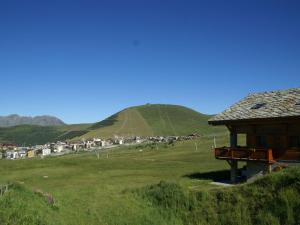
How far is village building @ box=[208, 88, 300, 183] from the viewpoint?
28891 millimetres

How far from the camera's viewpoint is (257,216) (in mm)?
15547

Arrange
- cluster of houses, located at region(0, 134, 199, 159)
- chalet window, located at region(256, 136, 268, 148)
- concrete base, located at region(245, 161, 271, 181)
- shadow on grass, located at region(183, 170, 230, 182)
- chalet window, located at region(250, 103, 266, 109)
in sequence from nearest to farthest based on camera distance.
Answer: concrete base, located at region(245, 161, 271, 181) < chalet window, located at region(256, 136, 268, 148) < chalet window, located at region(250, 103, 266, 109) < shadow on grass, located at region(183, 170, 230, 182) < cluster of houses, located at region(0, 134, 199, 159)

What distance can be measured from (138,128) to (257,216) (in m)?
184

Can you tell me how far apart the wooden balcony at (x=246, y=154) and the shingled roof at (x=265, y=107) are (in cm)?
234

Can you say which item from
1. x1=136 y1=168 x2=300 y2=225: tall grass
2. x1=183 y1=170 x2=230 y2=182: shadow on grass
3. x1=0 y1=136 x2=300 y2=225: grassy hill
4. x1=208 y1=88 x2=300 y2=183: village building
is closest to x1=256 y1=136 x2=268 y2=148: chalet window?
x1=208 y1=88 x2=300 y2=183: village building

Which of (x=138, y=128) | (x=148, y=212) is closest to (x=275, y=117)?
(x=148, y=212)

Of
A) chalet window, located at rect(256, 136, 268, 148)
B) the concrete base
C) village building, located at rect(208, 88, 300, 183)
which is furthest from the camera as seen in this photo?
chalet window, located at rect(256, 136, 268, 148)

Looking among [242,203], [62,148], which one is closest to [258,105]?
[242,203]

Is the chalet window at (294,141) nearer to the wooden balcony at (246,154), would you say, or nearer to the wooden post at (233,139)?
the wooden balcony at (246,154)

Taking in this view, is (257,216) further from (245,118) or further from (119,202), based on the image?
(245,118)

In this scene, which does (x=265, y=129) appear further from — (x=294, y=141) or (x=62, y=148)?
(x=62, y=148)

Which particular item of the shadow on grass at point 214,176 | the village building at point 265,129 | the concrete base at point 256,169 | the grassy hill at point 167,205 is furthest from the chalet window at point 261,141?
the grassy hill at point 167,205

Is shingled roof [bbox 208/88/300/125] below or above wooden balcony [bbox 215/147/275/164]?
above

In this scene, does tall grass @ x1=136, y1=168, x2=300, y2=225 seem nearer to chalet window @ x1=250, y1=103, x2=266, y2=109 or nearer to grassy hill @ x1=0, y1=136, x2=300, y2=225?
grassy hill @ x1=0, y1=136, x2=300, y2=225
